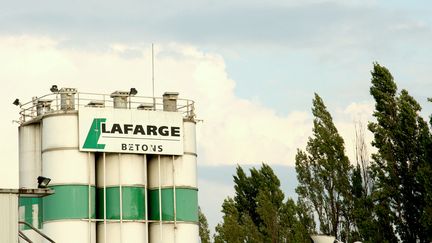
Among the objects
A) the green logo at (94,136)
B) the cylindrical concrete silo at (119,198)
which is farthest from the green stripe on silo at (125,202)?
the green logo at (94,136)

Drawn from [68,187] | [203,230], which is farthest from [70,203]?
[203,230]

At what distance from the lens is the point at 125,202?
55562 millimetres

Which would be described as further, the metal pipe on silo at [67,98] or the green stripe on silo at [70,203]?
the metal pipe on silo at [67,98]

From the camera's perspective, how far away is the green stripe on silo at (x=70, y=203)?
54438 mm

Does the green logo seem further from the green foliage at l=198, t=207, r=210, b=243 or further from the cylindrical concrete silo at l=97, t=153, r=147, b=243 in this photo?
the green foliage at l=198, t=207, r=210, b=243

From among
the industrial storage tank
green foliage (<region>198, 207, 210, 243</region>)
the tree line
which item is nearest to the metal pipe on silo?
the industrial storage tank

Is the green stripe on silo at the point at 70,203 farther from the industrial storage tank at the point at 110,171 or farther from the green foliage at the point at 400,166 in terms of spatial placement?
the green foliage at the point at 400,166

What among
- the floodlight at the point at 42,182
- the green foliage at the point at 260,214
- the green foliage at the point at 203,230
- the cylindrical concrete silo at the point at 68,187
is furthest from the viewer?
the green foliage at the point at 203,230

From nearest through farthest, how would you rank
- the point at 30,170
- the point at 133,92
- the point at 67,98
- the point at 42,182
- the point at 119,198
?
the point at 42,182 < the point at 119,198 < the point at 67,98 < the point at 30,170 < the point at 133,92

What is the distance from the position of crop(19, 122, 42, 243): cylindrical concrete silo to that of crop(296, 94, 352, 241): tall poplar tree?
23418 mm

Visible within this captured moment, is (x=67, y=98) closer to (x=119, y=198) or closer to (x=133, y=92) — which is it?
(x=133, y=92)

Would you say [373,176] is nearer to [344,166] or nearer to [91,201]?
[344,166]

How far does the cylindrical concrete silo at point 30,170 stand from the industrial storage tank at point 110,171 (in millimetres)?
54

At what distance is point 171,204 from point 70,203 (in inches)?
223
